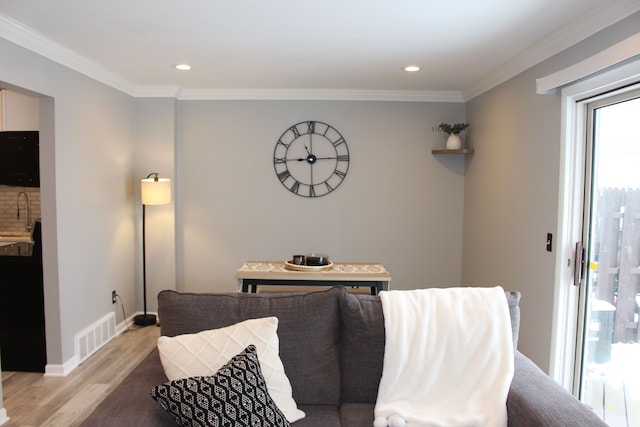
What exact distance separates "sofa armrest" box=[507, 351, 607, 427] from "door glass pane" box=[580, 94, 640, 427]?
2.93 feet

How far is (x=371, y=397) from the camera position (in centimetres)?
194

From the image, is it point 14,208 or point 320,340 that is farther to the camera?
point 14,208

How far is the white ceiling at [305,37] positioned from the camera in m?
2.39

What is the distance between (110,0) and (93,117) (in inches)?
63.8

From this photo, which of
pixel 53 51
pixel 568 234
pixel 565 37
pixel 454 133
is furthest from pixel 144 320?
pixel 565 37

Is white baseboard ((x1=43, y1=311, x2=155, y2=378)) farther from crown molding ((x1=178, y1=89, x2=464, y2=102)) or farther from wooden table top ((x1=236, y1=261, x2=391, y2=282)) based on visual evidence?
crown molding ((x1=178, y1=89, x2=464, y2=102))

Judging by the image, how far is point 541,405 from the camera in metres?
1.58

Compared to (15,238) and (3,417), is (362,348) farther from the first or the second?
(15,238)

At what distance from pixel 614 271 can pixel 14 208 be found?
4906 millimetres

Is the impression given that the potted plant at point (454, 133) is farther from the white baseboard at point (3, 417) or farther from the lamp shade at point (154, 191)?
the white baseboard at point (3, 417)

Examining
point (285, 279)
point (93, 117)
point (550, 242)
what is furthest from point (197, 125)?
point (550, 242)

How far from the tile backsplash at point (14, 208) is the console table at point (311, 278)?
233 cm

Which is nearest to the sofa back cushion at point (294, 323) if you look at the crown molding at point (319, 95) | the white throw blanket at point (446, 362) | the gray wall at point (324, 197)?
the white throw blanket at point (446, 362)

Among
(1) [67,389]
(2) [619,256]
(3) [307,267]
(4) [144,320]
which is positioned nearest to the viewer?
(2) [619,256]
